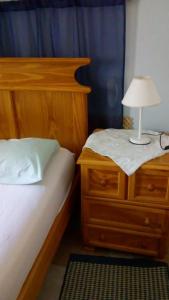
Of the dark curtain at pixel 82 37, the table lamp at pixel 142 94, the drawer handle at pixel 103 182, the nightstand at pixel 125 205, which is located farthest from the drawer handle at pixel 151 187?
the dark curtain at pixel 82 37

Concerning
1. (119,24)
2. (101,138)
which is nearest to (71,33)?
(119,24)

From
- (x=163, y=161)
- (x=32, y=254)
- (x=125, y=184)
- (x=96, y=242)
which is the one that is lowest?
(x=96, y=242)

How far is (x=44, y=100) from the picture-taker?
1.81m

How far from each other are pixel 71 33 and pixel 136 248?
1445 millimetres

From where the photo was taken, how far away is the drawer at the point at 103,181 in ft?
4.75

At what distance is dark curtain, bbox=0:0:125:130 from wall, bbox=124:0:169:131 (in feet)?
0.21

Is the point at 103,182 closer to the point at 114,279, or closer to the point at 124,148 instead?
the point at 124,148

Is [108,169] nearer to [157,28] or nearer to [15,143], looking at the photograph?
[15,143]

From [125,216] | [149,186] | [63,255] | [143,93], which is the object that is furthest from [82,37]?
[63,255]

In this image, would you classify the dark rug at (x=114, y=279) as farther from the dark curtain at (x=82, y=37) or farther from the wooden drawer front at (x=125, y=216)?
the dark curtain at (x=82, y=37)

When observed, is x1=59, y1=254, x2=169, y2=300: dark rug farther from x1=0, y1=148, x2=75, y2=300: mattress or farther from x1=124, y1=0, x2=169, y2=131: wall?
x1=124, y1=0, x2=169, y2=131: wall

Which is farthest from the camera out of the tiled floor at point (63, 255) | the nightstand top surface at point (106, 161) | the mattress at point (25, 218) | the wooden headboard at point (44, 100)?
the wooden headboard at point (44, 100)

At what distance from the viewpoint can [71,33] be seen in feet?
5.55

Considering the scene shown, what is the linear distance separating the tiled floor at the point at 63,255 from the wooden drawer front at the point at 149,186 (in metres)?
0.47
